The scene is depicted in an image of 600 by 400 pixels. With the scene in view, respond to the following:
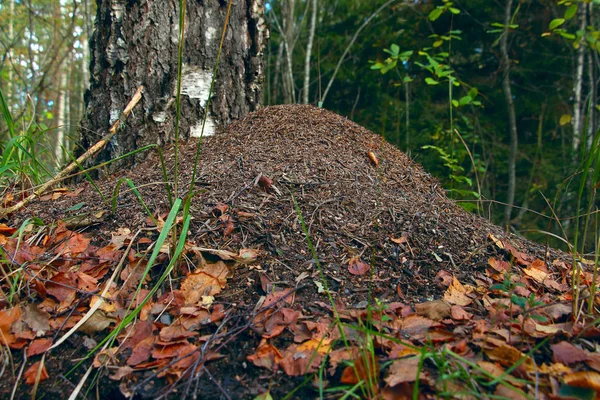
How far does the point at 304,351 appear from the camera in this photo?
1325 millimetres

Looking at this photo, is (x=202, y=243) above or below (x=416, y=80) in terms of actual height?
below

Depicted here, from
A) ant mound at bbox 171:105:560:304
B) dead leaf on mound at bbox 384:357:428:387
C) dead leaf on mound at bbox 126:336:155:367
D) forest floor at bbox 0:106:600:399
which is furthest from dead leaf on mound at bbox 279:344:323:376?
dead leaf on mound at bbox 126:336:155:367

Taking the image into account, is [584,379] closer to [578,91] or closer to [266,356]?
[266,356]

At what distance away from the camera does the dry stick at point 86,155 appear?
2.14 metres

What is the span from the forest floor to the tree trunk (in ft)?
0.85

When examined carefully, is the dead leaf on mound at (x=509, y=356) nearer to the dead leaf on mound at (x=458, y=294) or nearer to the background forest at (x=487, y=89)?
the dead leaf on mound at (x=458, y=294)

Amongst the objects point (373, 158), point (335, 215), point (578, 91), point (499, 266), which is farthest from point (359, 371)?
point (578, 91)

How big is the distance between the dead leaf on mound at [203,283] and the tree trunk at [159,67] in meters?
1.18

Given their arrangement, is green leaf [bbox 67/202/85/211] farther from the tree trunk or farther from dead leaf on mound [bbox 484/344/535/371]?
dead leaf on mound [bbox 484/344/535/371]

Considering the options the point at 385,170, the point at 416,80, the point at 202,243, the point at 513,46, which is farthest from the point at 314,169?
the point at 513,46

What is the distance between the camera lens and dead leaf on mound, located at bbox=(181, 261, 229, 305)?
1578 millimetres

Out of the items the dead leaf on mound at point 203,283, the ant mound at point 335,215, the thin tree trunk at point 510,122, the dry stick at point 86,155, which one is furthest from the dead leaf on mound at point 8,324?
the thin tree trunk at point 510,122

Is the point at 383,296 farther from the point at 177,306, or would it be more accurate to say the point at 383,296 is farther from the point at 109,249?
the point at 109,249

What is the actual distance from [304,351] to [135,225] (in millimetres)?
994
